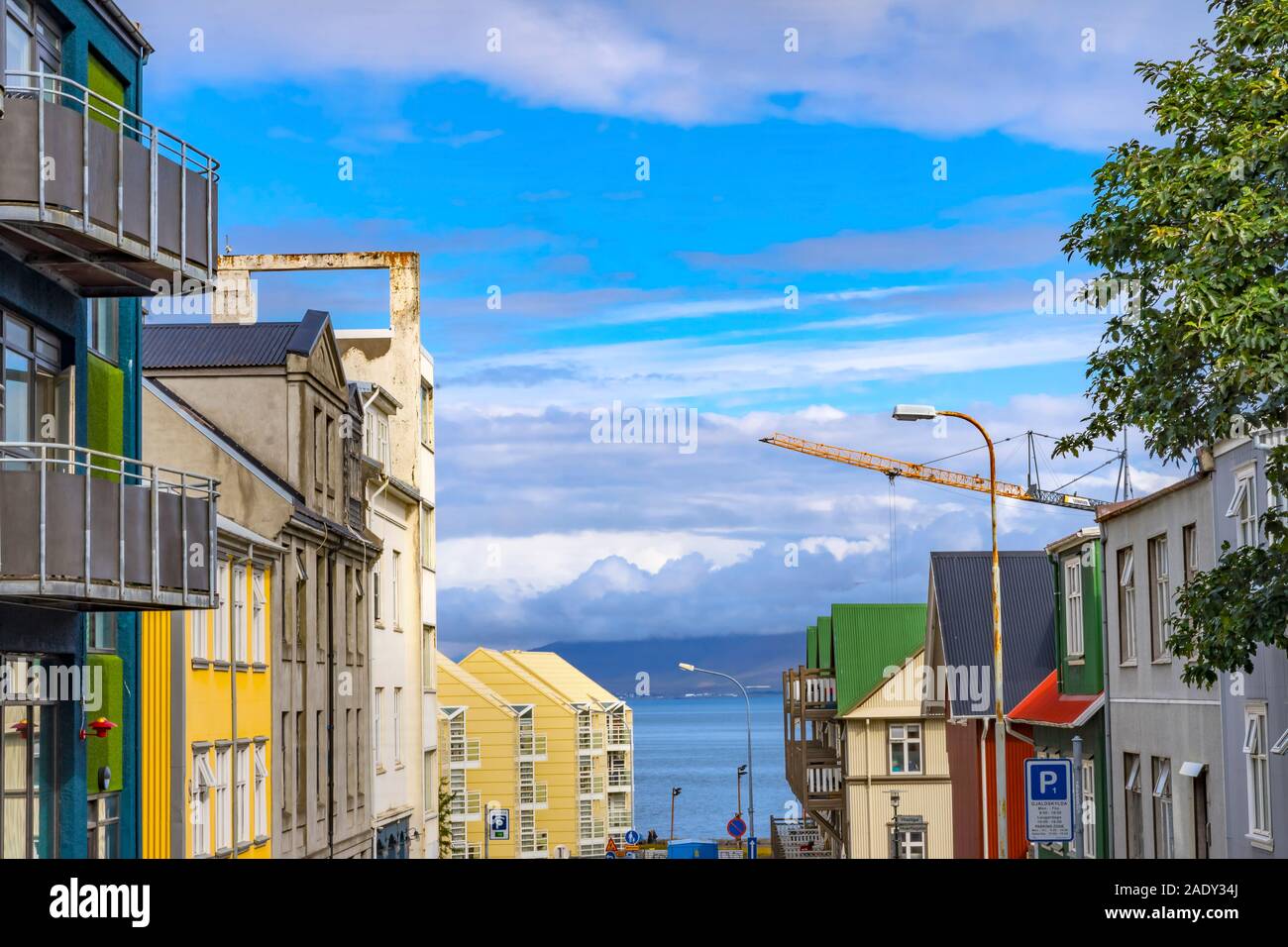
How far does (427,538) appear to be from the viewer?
5534 centimetres

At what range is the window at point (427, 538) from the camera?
5397cm

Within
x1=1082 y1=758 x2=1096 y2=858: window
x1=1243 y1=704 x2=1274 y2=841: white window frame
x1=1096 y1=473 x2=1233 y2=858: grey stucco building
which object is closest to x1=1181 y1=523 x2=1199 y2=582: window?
x1=1096 y1=473 x2=1233 y2=858: grey stucco building

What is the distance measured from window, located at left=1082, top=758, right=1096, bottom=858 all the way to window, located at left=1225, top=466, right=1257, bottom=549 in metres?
9.81

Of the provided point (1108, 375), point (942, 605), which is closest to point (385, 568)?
point (942, 605)

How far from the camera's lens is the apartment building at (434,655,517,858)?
9312 cm

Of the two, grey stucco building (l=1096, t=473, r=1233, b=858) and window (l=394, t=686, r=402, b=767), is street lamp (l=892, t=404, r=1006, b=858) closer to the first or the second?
grey stucco building (l=1096, t=473, r=1233, b=858)

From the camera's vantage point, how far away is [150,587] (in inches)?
708

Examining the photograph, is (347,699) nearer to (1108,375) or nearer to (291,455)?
(291,455)

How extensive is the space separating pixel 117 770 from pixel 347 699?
61.1ft

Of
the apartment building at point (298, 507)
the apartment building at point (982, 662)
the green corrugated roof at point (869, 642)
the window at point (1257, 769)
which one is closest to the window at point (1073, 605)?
the apartment building at point (982, 662)

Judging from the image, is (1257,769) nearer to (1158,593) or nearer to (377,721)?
(1158,593)

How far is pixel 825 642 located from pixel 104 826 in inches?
1775

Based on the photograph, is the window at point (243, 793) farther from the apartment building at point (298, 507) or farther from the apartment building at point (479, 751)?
the apartment building at point (479, 751)

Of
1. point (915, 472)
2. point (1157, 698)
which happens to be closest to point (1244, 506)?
point (1157, 698)
